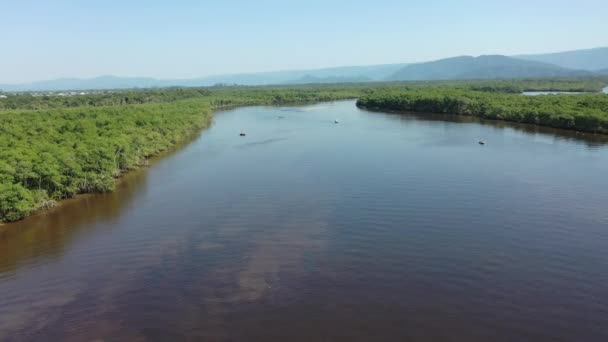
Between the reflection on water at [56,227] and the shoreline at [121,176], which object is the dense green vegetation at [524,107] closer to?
the shoreline at [121,176]

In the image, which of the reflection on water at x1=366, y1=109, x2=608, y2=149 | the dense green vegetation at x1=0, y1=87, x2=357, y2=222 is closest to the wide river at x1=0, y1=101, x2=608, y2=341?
the dense green vegetation at x1=0, y1=87, x2=357, y2=222

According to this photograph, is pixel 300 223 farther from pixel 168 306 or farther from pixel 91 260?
pixel 91 260

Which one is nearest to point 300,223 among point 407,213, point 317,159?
point 407,213

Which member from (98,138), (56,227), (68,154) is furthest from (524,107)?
(56,227)

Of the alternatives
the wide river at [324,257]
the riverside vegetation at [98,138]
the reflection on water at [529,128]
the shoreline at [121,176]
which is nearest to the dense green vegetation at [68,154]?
the riverside vegetation at [98,138]

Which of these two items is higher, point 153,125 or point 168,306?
point 153,125

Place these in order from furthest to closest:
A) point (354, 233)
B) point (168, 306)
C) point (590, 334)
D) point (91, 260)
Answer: point (354, 233)
point (91, 260)
point (168, 306)
point (590, 334)

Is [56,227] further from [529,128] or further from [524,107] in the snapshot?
[524,107]
